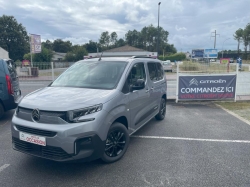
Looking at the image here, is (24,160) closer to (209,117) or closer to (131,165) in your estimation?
(131,165)

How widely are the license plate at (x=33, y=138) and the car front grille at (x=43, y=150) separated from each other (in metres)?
0.06

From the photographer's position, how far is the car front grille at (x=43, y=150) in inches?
116

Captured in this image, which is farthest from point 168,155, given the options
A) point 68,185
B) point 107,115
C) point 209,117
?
point 209,117

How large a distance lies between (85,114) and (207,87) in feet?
23.2

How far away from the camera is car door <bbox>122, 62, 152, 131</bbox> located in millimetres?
3975

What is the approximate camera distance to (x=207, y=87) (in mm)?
8742

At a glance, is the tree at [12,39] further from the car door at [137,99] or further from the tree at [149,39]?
the car door at [137,99]

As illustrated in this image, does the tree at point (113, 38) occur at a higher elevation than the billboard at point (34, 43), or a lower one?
higher

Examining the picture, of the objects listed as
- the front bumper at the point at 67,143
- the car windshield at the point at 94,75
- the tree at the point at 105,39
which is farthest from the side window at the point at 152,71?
the tree at the point at 105,39

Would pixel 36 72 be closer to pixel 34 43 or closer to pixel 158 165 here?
pixel 34 43

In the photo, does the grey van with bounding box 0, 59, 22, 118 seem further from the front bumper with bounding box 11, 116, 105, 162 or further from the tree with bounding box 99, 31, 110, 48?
the tree with bounding box 99, 31, 110, 48

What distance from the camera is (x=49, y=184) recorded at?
300 cm

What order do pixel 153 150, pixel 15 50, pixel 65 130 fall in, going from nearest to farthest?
1. pixel 65 130
2. pixel 153 150
3. pixel 15 50

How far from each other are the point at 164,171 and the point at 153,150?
0.84 metres
